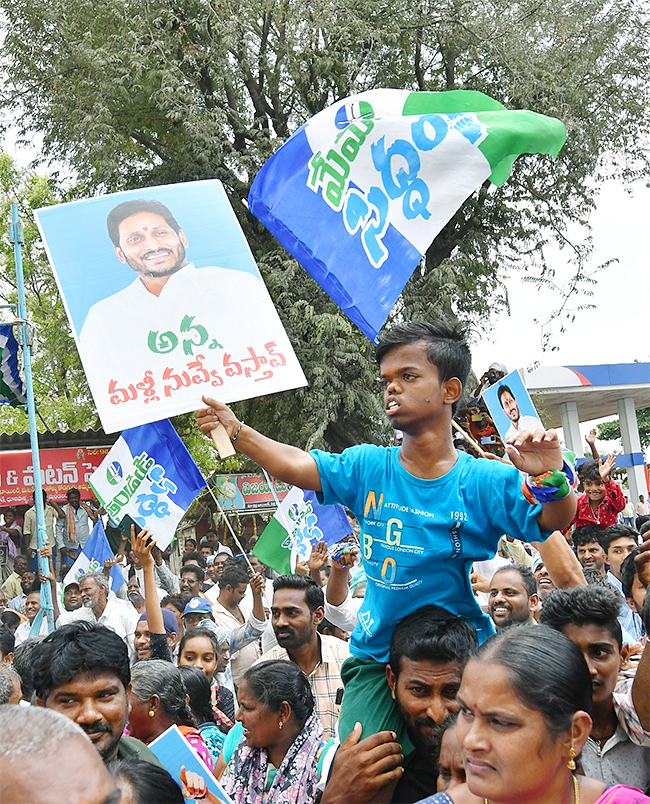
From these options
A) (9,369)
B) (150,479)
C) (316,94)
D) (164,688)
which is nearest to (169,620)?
(150,479)

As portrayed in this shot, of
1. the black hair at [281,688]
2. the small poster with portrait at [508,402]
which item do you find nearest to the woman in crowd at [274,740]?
the black hair at [281,688]

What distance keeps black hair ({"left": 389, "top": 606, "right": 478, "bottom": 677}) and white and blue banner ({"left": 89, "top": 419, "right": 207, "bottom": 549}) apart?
12.9ft

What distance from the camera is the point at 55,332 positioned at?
55.3ft

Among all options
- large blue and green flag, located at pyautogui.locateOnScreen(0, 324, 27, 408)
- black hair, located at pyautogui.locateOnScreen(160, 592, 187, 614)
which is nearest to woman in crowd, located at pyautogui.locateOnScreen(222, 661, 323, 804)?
black hair, located at pyautogui.locateOnScreen(160, 592, 187, 614)

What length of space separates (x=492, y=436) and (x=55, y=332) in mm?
12445

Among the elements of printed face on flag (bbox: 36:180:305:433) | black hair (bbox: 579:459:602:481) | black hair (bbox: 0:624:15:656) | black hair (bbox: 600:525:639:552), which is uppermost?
printed face on flag (bbox: 36:180:305:433)

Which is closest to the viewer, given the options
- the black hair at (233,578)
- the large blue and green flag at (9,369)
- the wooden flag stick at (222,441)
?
the wooden flag stick at (222,441)

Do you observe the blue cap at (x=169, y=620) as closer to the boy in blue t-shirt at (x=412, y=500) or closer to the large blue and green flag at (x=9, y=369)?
the boy in blue t-shirt at (x=412, y=500)

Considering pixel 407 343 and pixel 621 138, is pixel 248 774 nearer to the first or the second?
pixel 407 343

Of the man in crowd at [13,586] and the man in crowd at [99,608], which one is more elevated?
the man in crowd at [13,586]

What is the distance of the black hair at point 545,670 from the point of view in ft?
6.84

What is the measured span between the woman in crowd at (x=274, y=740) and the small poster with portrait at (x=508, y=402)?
214 cm

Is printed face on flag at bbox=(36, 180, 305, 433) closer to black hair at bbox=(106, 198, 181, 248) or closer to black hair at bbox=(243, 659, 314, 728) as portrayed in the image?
black hair at bbox=(106, 198, 181, 248)

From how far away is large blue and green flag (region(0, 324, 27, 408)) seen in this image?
10.6m
